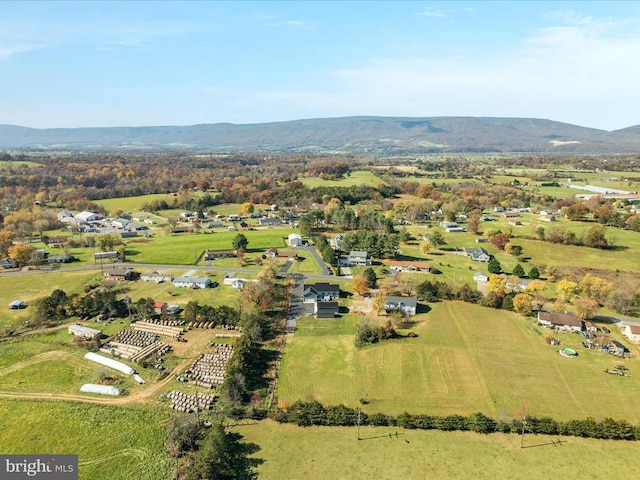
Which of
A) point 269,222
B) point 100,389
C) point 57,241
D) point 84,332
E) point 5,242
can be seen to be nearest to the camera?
point 100,389

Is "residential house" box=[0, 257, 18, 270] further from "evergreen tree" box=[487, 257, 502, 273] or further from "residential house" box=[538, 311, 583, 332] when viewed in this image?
"residential house" box=[538, 311, 583, 332]

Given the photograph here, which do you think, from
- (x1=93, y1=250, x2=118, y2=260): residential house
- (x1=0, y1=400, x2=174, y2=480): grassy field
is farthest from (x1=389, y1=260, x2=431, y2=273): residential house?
(x1=93, y1=250, x2=118, y2=260): residential house

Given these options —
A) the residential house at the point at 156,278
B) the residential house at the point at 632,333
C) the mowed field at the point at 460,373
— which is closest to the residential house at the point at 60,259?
the residential house at the point at 156,278

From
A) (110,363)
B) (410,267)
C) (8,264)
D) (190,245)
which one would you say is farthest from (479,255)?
(8,264)

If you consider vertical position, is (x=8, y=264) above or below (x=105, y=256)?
below

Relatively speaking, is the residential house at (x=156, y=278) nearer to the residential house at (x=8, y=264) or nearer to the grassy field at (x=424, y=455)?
the residential house at (x=8, y=264)

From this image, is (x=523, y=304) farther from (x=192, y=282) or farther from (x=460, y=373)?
(x=192, y=282)
